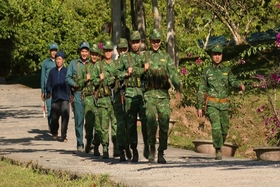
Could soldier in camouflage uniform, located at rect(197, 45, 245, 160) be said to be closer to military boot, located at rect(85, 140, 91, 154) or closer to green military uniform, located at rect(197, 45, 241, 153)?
green military uniform, located at rect(197, 45, 241, 153)

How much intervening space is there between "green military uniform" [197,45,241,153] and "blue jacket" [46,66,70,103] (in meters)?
4.56

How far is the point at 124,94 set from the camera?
51.9 feet

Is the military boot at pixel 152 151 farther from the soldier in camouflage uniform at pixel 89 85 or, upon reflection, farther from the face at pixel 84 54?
the face at pixel 84 54

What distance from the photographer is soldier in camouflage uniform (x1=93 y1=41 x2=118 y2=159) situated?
54.7 feet

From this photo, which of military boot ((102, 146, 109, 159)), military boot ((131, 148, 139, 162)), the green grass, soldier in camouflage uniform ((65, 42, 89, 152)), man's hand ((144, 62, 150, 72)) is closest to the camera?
the green grass

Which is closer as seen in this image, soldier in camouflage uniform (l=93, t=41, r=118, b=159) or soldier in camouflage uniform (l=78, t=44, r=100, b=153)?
soldier in camouflage uniform (l=93, t=41, r=118, b=159)

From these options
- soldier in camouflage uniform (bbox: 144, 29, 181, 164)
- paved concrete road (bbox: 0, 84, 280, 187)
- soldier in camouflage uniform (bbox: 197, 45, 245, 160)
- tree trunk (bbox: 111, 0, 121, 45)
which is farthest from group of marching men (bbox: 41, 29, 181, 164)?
tree trunk (bbox: 111, 0, 121, 45)

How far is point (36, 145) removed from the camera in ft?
66.3

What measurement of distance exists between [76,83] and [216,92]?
8.98ft

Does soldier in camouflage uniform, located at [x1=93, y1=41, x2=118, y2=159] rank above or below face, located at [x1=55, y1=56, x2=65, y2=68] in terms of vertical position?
below

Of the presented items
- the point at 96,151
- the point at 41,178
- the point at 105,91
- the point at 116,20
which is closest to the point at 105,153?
the point at 96,151

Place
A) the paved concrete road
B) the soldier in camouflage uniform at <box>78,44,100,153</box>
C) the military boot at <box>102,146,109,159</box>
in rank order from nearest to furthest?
the paved concrete road < the military boot at <box>102,146,109,159</box> < the soldier in camouflage uniform at <box>78,44,100,153</box>

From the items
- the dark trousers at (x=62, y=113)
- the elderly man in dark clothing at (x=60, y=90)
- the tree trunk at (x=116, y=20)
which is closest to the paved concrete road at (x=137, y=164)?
the dark trousers at (x=62, y=113)

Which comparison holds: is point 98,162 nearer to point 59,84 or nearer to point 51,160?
point 51,160
